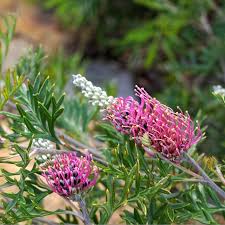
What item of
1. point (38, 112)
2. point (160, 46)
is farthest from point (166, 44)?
point (38, 112)

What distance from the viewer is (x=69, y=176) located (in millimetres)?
780

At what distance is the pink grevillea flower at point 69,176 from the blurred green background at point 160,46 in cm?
44

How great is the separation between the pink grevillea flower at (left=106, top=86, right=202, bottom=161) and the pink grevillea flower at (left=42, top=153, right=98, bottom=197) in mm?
78

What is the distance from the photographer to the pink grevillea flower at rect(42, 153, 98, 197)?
78 cm

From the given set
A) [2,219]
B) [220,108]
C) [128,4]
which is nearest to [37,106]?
[2,219]

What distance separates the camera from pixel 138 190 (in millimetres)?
821

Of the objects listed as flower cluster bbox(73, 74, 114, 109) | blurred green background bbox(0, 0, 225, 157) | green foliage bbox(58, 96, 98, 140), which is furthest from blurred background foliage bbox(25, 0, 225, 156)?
flower cluster bbox(73, 74, 114, 109)

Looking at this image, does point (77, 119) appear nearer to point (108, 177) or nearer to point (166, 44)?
point (108, 177)

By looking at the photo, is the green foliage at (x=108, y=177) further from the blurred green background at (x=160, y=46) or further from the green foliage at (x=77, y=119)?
the blurred green background at (x=160, y=46)

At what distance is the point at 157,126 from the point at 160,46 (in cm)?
153

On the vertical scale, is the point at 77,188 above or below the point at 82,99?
above

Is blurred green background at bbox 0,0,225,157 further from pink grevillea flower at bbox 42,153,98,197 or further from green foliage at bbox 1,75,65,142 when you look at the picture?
pink grevillea flower at bbox 42,153,98,197

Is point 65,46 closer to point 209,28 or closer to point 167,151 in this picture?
point 209,28

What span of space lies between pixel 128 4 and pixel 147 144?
5.37 ft
